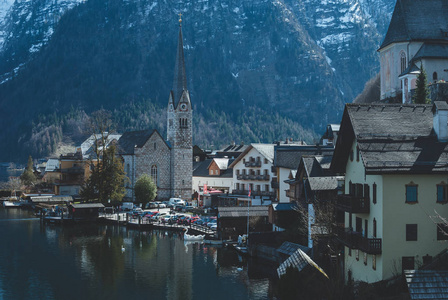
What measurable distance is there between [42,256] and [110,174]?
35561 millimetres

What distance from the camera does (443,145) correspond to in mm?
34281

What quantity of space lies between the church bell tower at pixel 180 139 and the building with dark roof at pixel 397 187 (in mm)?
74283

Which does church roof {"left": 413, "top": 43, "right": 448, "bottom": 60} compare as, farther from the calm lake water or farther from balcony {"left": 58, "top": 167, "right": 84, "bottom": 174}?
balcony {"left": 58, "top": 167, "right": 84, "bottom": 174}

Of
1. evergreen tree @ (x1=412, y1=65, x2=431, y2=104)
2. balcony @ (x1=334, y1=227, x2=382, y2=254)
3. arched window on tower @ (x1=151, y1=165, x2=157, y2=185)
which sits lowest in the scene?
balcony @ (x1=334, y1=227, x2=382, y2=254)

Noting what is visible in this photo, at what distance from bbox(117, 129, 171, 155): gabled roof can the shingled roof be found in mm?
73058

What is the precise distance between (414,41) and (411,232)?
58.7m

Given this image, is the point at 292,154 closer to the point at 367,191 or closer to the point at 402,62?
the point at 402,62

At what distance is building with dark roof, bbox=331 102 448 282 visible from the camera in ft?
108

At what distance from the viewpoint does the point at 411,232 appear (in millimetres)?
33125

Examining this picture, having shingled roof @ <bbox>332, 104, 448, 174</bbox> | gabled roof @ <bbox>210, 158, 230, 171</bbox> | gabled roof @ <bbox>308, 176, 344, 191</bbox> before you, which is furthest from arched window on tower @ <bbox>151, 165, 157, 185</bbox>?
shingled roof @ <bbox>332, 104, 448, 174</bbox>

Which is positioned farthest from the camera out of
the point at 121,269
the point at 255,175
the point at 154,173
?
the point at 154,173

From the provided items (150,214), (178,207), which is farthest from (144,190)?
(150,214)

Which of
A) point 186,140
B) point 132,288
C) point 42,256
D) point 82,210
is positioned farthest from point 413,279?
point 186,140

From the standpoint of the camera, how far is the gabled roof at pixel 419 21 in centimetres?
8575
